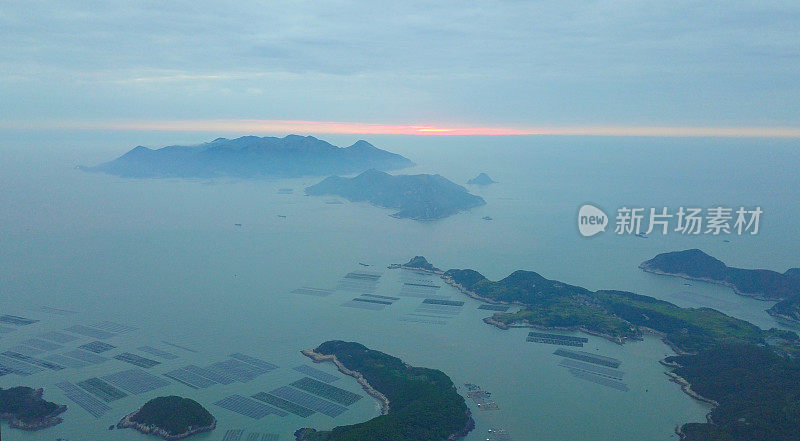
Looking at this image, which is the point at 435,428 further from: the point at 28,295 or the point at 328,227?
the point at 328,227

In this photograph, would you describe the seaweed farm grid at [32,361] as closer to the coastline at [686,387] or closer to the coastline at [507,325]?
the coastline at [507,325]

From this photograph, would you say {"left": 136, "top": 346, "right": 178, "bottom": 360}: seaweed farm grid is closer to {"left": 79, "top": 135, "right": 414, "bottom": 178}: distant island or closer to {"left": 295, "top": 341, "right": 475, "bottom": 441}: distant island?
{"left": 295, "top": 341, "right": 475, "bottom": 441}: distant island

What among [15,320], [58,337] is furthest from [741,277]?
[15,320]

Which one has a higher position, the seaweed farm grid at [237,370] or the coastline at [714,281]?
the coastline at [714,281]

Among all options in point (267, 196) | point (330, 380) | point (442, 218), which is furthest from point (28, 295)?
point (267, 196)

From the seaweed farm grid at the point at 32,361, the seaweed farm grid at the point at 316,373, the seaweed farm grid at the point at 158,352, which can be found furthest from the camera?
the seaweed farm grid at the point at 158,352

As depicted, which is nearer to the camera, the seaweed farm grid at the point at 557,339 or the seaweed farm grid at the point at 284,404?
the seaweed farm grid at the point at 284,404

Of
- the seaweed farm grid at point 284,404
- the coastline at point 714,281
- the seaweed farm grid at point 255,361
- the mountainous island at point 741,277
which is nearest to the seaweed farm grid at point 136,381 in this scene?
the seaweed farm grid at point 255,361

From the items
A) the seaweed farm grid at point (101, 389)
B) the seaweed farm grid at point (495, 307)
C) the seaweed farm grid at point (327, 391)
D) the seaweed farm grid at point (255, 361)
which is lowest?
the seaweed farm grid at point (101, 389)
